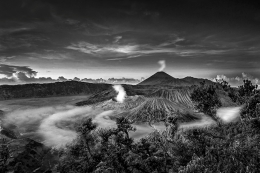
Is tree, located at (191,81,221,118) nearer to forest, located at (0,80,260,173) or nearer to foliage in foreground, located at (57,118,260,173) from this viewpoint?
forest, located at (0,80,260,173)

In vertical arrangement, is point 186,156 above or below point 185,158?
above

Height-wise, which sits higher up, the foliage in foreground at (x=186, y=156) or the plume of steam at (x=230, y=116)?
the foliage in foreground at (x=186, y=156)

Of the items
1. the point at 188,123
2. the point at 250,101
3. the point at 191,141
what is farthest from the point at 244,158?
the point at 188,123

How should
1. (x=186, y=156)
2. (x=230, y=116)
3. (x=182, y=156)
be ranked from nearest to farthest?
(x=186, y=156), (x=182, y=156), (x=230, y=116)

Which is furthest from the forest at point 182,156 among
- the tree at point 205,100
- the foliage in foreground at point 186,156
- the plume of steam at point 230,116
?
the plume of steam at point 230,116

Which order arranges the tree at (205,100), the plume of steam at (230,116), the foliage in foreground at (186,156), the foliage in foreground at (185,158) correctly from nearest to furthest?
the foliage in foreground at (185,158) → the foliage in foreground at (186,156) → the tree at (205,100) → the plume of steam at (230,116)

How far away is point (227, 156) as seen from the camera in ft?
130

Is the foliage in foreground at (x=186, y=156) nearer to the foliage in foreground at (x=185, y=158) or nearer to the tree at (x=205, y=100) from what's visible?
the foliage in foreground at (x=185, y=158)

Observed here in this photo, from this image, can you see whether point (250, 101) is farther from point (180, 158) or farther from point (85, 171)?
point (85, 171)

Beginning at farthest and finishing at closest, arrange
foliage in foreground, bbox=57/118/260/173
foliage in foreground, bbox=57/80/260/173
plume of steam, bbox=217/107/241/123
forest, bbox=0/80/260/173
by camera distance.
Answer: plume of steam, bbox=217/107/241/123, forest, bbox=0/80/260/173, foliage in foreground, bbox=57/80/260/173, foliage in foreground, bbox=57/118/260/173

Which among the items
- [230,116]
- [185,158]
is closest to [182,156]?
[185,158]

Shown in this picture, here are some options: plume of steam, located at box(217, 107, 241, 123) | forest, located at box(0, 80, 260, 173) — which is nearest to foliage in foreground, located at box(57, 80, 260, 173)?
forest, located at box(0, 80, 260, 173)

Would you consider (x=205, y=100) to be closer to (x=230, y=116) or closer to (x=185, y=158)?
(x=230, y=116)

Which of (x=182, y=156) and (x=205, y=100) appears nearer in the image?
(x=182, y=156)
